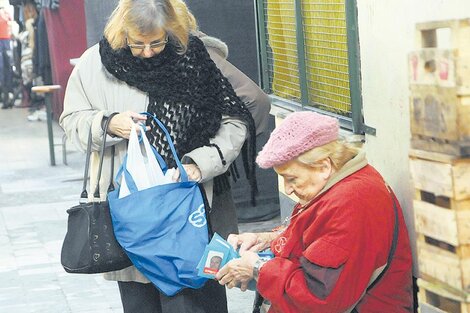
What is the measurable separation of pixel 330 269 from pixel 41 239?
5.48 metres

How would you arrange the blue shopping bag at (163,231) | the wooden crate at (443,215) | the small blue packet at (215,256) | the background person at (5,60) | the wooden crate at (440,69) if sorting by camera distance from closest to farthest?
the wooden crate at (440,69) < the wooden crate at (443,215) < the small blue packet at (215,256) < the blue shopping bag at (163,231) < the background person at (5,60)

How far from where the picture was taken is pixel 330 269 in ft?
11.8

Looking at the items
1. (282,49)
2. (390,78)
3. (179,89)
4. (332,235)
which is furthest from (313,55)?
(332,235)

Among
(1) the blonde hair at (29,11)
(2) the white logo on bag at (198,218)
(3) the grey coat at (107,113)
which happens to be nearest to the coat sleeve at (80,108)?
(3) the grey coat at (107,113)

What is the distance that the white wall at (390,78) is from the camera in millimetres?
4379

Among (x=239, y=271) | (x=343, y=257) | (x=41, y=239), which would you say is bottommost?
(x=41, y=239)

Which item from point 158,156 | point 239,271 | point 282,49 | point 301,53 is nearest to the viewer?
point 239,271

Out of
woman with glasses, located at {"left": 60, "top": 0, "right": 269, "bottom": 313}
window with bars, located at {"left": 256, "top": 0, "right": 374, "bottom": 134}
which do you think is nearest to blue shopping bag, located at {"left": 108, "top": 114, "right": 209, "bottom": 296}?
woman with glasses, located at {"left": 60, "top": 0, "right": 269, "bottom": 313}

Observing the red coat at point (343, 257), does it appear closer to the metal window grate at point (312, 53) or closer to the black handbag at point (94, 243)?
the black handbag at point (94, 243)

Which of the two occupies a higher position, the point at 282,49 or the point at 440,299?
the point at 282,49

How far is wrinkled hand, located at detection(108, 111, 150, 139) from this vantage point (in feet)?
14.9

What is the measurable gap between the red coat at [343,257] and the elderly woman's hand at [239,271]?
0.39ft

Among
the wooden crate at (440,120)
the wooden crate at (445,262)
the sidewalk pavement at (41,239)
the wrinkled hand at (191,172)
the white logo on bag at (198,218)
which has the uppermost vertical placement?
the wooden crate at (440,120)

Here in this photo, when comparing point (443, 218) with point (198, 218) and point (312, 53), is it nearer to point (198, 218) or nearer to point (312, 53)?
point (198, 218)
